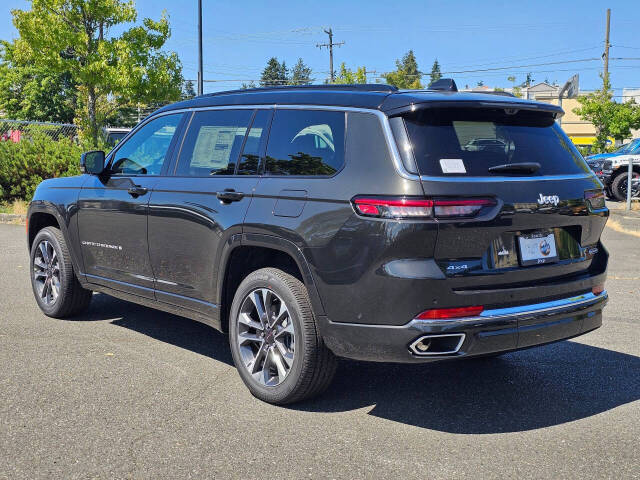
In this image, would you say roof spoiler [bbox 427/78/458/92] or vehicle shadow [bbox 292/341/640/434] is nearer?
vehicle shadow [bbox 292/341/640/434]

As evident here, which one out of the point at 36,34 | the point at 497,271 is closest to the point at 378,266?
the point at 497,271

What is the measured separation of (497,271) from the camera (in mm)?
3885

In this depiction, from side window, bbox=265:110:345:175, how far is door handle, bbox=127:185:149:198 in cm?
125

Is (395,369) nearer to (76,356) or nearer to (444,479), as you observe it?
(444,479)

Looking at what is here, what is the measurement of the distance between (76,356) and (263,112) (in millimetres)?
2265

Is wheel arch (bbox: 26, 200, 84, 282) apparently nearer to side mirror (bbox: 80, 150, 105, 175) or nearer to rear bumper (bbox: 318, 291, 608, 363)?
side mirror (bbox: 80, 150, 105, 175)

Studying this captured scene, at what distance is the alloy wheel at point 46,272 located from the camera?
261 inches

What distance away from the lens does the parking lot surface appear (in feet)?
11.7

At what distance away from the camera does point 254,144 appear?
4.75m

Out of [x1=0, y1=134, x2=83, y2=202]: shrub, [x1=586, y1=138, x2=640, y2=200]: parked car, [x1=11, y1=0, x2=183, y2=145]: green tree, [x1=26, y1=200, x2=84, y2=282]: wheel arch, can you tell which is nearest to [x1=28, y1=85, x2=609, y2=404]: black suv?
[x1=26, y1=200, x2=84, y2=282]: wheel arch

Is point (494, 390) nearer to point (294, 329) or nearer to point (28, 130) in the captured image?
point (294, 329)

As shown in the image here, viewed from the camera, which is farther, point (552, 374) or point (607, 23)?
Result: point (607, 23)

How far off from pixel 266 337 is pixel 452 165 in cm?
153

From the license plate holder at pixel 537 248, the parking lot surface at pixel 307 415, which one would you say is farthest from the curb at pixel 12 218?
the license plate holder at pixel 537 248
